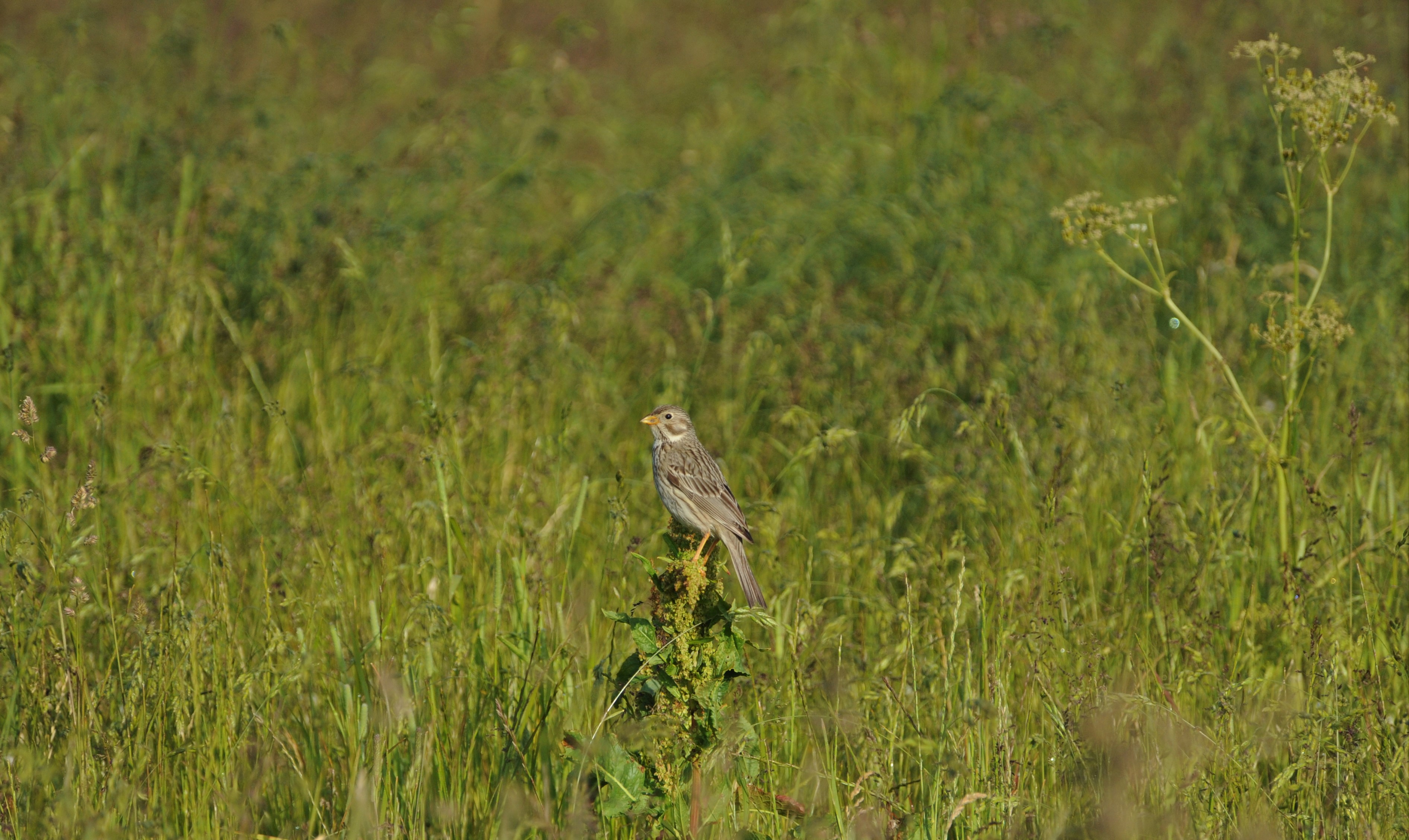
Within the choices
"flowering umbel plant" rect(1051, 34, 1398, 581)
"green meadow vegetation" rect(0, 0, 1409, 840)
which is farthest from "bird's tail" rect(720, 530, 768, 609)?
"flowering umbel plant" rect(1051, 34, 1398, 581)

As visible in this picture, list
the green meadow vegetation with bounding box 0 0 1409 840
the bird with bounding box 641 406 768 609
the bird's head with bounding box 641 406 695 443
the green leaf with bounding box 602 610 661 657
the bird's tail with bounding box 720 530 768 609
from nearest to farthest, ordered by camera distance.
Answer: the green leaf with bounding box 602 610 661 657 → the green meadow vegetation with bounding box 0 0 1409 840 → the bird's tail with bounding box 720 530 768 609 → the bird with bounding box 641 406 768 609 → the bird's head with bounding box 641 406 695 443

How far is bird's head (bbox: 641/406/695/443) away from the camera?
542 cm

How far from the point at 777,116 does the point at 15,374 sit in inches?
237

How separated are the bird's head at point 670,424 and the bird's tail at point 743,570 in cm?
79

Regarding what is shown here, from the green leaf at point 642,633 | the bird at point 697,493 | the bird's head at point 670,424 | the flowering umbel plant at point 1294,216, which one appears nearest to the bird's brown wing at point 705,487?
the bird at point 697,493

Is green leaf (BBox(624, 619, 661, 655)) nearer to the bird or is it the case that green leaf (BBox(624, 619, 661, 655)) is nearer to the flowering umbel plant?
the bird

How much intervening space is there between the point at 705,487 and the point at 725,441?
159 cm

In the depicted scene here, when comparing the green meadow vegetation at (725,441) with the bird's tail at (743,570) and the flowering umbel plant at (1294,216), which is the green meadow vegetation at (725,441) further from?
the bird's tail at (743,570)

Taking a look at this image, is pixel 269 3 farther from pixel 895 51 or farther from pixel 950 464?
pixel 950 464

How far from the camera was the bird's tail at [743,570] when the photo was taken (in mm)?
4422

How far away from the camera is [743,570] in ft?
14.9

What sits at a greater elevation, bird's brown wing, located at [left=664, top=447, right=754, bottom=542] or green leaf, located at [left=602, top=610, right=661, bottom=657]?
green leaf, located at [left=602, top=610, right=661, bottom=657]

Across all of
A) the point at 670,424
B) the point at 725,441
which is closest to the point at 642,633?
the point at 670,424

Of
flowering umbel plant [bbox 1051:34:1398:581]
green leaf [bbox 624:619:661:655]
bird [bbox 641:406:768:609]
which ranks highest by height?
flowering umbel plant [bbox 1051:34:1398:581]
